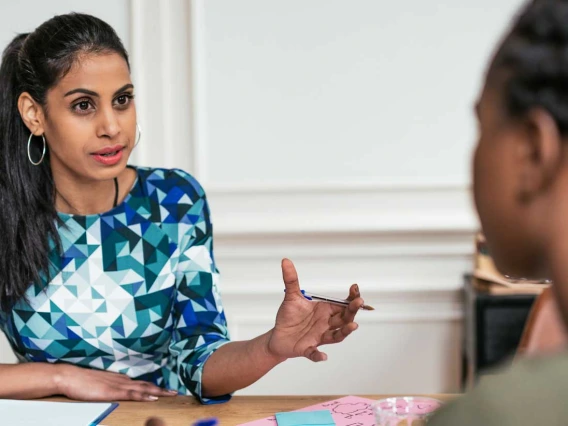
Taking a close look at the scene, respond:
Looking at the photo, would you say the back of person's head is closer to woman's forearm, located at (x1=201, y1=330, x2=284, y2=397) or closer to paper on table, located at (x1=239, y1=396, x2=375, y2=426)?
paper on table, located at (x1=239, y1=396, x2=375, y2=426)

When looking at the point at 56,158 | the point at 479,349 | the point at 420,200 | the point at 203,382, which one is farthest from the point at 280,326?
the point at 420,200

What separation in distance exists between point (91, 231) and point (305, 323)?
0.60 m

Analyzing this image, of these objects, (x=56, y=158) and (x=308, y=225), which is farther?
(x=308, y=225)

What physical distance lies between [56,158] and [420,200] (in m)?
1.34

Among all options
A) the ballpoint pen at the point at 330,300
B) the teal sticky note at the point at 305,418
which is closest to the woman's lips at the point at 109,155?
the ballpoint pen at the point at 330,300

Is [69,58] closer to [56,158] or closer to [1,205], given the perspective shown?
[56,158]

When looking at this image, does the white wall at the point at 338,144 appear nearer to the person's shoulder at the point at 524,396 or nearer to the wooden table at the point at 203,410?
the wooden table at the point at 203,410

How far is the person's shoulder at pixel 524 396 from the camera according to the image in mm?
570

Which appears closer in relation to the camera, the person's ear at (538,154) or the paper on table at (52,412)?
the person's ear at (538,154)

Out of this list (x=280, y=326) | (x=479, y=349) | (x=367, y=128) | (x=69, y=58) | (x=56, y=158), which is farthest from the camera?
(x=367, y=128)

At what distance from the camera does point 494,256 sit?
0.78m

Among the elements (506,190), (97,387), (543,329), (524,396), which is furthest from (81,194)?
(524,396)

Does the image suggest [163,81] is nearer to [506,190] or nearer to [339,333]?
[339,333]

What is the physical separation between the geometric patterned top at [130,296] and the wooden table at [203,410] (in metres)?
0.23
